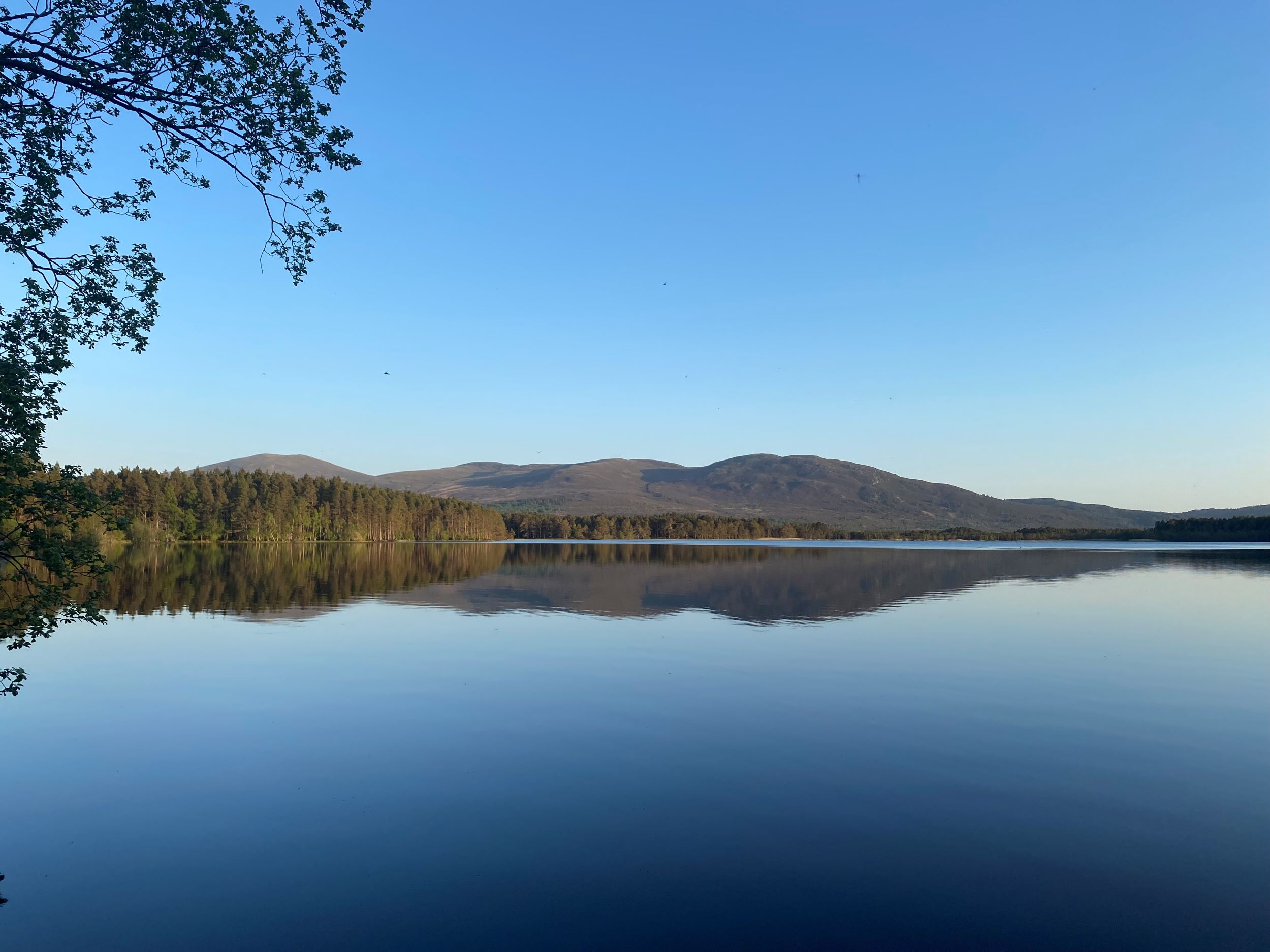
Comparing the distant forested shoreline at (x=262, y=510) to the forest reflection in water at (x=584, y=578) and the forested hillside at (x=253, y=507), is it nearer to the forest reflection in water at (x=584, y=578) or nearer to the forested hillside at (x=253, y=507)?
the forested hillside at (x=253, y=507)

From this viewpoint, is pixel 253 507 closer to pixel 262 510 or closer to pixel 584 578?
pixel 262 510

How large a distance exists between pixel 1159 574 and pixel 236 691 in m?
70.1

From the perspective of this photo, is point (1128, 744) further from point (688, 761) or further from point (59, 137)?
point (59, 137)

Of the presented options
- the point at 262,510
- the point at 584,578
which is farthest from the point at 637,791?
the point at 262,510

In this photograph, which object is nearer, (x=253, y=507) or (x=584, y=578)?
(x=584, y=578)

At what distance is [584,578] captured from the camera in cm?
5988

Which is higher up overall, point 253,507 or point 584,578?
point 253,507

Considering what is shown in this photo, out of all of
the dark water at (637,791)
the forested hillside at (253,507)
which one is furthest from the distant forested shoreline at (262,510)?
the dark water at (637,791)

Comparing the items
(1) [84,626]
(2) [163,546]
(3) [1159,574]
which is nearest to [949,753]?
(1) [84,626]

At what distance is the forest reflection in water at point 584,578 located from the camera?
39.8m

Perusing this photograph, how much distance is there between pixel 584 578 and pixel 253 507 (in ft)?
390

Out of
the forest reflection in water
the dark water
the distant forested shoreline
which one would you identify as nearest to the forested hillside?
the distant forested shoreline

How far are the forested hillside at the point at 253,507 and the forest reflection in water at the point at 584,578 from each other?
31306 millimetres

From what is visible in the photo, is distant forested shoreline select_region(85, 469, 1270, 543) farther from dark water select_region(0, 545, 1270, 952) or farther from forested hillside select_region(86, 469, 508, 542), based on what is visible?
dark water select_region(0, 545, 1270, 952)
